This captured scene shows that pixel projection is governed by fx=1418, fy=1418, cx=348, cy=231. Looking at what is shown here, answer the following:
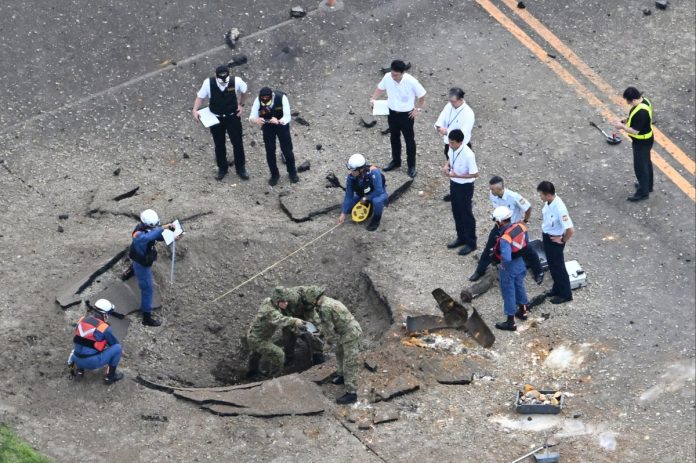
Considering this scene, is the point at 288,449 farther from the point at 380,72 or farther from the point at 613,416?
the point at 380,72

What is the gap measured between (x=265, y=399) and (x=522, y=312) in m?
3.28

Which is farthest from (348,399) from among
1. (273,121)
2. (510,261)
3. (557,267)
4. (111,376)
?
(273,121)

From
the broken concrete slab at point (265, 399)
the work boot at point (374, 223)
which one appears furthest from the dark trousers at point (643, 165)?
the broken concrete slab at point (265, 399)

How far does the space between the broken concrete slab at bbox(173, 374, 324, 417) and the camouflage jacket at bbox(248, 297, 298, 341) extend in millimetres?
696

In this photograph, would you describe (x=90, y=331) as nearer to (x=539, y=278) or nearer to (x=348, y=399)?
(x=348, y=399)


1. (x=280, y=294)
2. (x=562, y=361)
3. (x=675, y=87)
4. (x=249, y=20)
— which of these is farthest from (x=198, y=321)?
(x=675, y=87)

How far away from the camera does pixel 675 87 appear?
812 inches

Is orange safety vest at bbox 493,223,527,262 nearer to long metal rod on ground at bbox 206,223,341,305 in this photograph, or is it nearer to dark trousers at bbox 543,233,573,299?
dark trousers at bbox 543,233,573,299

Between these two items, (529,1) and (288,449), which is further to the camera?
(529,1)

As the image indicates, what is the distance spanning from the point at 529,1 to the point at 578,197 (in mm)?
4649

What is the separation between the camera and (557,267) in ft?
54.2

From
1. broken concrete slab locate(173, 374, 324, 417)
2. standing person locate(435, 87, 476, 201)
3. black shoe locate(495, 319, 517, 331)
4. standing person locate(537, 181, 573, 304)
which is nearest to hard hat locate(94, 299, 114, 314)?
broken concrete slab locate(173, 374, 324, 417)

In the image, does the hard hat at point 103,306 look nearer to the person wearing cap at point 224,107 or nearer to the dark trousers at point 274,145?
the person wearing cap at point 224,107

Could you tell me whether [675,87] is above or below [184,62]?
below
